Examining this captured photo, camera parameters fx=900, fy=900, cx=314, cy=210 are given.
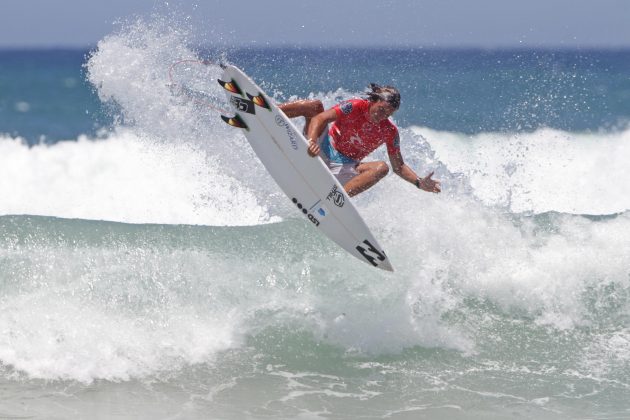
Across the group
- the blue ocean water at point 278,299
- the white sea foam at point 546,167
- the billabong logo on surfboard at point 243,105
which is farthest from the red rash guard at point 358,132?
the white sea foam at point 546,167

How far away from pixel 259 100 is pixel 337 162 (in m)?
0.96

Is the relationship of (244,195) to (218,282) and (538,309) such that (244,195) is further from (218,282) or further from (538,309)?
(538,309)

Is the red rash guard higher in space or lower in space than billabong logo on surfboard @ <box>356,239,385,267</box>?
higher

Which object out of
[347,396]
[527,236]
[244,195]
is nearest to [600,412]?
[347,396]

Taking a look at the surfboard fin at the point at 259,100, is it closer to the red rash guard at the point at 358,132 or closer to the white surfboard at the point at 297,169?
the white surfboard at the point at 297,169

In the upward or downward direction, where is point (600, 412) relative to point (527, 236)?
downward

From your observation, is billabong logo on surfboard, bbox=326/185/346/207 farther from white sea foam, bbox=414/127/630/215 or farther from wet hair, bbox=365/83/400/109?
white sea foam, bbox=414/127/630/215

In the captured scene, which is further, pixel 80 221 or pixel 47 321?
pixel 80 221

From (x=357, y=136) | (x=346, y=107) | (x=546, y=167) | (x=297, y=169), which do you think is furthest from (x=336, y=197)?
(x=546, y=167)

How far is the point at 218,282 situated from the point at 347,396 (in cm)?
227

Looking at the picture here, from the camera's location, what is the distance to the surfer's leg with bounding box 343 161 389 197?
844 centimetres

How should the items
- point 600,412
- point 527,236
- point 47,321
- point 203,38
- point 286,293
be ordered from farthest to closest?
point 203,38, point 527,236, point 286,293, point 47,321, point 600,412

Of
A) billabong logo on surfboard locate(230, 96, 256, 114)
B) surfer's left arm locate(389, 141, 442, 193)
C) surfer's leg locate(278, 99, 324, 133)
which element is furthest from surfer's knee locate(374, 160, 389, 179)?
billabong logo on surfboard locate(230, 96, 256, 114)

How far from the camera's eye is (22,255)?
967cm
